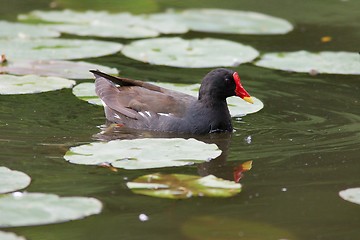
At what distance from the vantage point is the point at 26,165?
6219 mm

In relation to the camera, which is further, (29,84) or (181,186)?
(29,84)

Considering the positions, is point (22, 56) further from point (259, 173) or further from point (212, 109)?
point (259, 173)

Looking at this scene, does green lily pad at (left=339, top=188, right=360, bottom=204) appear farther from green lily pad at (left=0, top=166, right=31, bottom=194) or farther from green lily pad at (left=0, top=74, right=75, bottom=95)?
green lily pad at (left=0, top=74, right=75, bottom=95)

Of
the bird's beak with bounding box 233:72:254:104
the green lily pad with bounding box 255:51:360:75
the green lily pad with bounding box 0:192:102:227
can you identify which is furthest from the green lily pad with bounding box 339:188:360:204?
the green lily pad with bounding box 255:51:360:75

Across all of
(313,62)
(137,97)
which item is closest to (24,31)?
(137,97)

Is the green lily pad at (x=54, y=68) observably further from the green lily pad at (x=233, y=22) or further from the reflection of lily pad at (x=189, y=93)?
the green lily pad at (x=233, y=22)

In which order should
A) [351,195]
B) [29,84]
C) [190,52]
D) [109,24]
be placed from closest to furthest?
[351,195]
[29,84]
[190,52]
[109,24]

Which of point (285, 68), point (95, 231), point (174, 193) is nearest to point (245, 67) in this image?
point (285, 68)

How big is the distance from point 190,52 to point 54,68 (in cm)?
155

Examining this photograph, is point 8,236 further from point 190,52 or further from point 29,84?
point 190,52

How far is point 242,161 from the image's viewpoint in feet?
21.2

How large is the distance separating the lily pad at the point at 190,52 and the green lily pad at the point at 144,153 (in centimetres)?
274

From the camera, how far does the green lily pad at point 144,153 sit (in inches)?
241

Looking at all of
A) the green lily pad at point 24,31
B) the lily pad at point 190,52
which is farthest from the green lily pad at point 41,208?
the green lily pad at point 24,31
